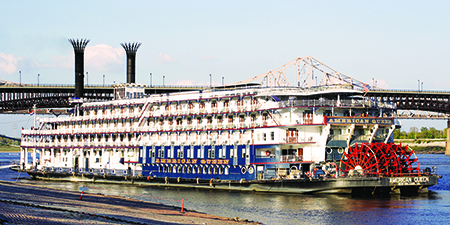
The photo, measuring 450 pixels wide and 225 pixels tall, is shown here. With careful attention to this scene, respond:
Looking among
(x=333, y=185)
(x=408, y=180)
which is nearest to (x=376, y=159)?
(x=408, y=180)

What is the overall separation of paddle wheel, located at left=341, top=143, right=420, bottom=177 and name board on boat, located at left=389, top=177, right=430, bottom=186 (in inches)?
41.2

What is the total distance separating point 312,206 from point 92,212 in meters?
17.6

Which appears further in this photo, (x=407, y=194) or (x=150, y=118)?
(x=150, y=118)

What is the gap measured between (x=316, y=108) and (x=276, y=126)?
4216 millimetres

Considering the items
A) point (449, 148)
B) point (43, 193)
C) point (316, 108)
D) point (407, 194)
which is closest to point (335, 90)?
point (316, 108)

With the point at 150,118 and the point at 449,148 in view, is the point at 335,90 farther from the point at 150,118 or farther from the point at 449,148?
the point at 449,148

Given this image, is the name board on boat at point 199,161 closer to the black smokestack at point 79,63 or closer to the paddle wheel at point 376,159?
the paddle wheel at point 376,159

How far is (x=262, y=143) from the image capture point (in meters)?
56.4

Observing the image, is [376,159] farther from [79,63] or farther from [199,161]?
[79,63]

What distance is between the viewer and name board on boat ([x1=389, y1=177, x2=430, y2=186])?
49.4 metres

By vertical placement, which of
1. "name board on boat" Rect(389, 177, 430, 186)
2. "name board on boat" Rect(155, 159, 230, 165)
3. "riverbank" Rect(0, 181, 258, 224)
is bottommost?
"riverbank" Rect(0, 181, 258, 224)

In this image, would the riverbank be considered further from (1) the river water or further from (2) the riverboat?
(2) the riverboat

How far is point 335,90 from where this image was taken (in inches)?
2140

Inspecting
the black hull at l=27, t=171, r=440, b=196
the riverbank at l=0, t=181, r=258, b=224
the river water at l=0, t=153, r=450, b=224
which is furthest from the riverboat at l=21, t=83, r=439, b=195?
the riverbank at l=0, t=181, r=258, b=224
